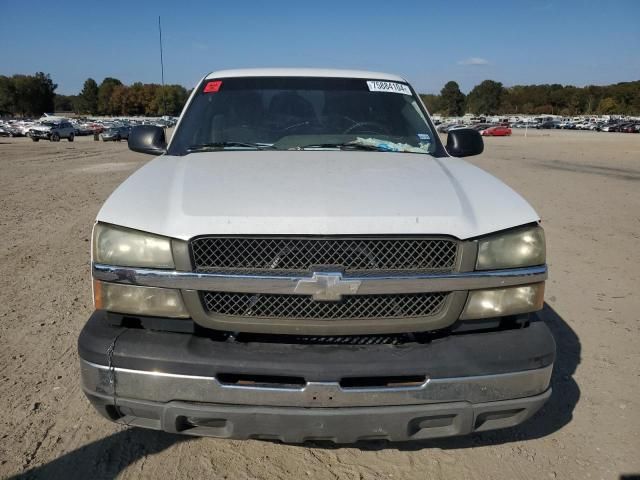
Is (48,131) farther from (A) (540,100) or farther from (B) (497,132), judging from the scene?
(A) (540,100)

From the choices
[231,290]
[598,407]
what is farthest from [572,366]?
[231,290]

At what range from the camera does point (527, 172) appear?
18891 mm

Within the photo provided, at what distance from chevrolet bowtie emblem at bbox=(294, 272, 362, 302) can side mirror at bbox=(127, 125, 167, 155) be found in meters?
2.14

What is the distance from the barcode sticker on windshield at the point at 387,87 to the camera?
3.98m

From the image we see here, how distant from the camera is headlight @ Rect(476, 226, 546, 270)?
2303mm

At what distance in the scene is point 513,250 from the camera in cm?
236

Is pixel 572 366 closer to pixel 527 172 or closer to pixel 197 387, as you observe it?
pixel 197 387

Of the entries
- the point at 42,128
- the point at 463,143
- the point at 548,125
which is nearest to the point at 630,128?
the point at 548,125

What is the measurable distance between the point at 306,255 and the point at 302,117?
178cm

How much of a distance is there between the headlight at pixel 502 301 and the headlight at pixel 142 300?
1219 mm

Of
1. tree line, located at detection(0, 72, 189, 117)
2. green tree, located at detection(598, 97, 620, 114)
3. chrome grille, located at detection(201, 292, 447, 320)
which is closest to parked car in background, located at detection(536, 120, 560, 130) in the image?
green tree, located at detection(598, 97, 620, 114)

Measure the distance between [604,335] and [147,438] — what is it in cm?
356

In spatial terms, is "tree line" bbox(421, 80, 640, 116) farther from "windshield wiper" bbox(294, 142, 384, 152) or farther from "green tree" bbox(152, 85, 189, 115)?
"windshield wiper" bbox(294, 142, 384, 152)

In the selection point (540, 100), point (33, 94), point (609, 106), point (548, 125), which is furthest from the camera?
point (540, 100)
